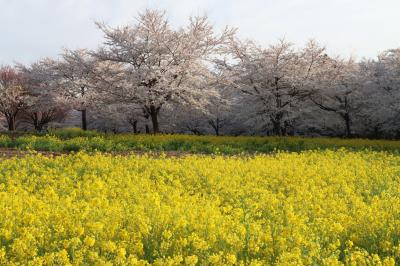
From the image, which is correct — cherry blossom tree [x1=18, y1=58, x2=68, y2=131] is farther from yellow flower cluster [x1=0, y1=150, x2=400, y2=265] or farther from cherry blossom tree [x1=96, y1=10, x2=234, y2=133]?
yellow flower cluster [x1=0, y1=150, x2=400, y2=265]

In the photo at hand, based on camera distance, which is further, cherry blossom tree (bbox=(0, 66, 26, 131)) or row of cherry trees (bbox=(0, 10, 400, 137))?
cherry blossom tree (bbox=(0, 66, 26, 131))

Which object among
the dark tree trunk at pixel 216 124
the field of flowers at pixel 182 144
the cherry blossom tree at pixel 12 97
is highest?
the cherry blossom tree at pixel 12 97

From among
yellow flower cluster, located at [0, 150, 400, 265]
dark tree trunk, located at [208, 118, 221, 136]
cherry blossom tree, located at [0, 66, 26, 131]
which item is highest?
cherry blossom tree, located at [0, 66, 26, 131]

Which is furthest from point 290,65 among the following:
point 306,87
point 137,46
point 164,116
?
point 164,116

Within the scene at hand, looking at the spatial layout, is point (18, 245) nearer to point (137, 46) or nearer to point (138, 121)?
point (137, 46)

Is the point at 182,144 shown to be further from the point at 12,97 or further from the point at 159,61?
the point at 12,97

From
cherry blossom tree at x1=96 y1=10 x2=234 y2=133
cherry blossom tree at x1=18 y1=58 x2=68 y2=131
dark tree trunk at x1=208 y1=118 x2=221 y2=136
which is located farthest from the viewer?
dark tree trunk at x1=208 y1=118 x2=221 y2=136

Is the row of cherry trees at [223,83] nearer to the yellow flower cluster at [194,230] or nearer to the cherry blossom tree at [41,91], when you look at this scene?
the cherry blossom tree at [41,91]

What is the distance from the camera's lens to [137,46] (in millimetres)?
29172

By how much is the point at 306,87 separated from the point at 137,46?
11616 millimetres

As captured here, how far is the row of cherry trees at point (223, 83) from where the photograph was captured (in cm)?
2880

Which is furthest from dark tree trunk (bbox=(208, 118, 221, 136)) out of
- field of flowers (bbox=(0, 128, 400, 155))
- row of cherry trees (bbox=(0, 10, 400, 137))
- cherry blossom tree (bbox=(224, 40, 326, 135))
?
field of flowers (bbox=(0, 128, 400, 155))

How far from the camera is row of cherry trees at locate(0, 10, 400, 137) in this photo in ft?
94.5

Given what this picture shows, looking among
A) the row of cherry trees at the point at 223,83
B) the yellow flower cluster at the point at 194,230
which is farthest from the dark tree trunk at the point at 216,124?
the yellow flower cluster at the point at 194,230
